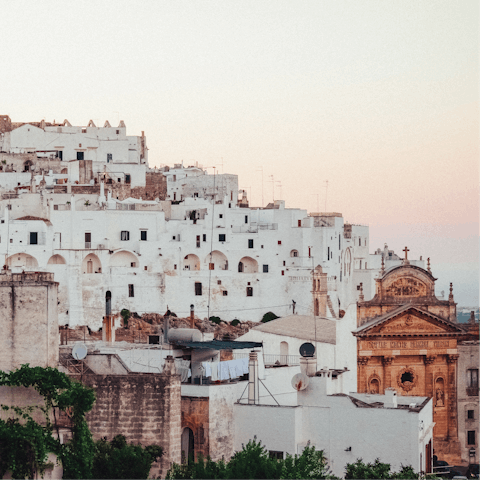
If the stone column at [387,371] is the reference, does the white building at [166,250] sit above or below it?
above

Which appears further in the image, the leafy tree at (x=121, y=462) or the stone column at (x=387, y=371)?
the stone column at (x=387, y=371)

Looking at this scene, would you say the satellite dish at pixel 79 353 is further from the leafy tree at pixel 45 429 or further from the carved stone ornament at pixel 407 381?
the carved stone ornament at pixel 407 381

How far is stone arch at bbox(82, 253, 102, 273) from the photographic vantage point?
7456cm

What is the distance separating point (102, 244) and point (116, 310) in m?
4.08

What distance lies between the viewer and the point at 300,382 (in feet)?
121

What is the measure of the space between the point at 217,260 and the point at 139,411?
43.5m

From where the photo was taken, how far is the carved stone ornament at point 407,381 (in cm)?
4822

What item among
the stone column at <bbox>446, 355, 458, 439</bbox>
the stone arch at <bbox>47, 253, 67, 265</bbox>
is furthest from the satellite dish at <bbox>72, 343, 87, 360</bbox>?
the stone arch at <bbox>47, 253, 67, 265</bbox>

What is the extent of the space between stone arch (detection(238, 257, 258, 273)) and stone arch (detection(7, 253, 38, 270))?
42.3 ft

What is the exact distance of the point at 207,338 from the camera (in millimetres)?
46219

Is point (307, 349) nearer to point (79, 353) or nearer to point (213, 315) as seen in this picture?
point (79, 353)

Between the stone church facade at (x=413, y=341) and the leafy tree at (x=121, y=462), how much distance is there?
16.4 m

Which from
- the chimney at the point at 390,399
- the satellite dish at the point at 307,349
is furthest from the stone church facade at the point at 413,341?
the chimney at the point at 390,399

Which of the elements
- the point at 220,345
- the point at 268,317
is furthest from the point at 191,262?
the point at 220,345
